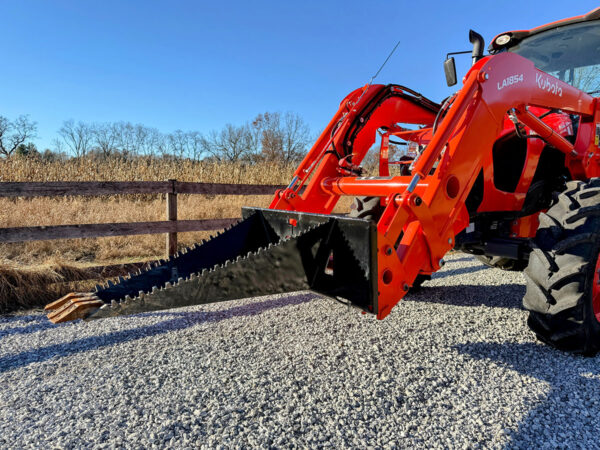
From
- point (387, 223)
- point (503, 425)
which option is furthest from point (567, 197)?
point (503, 425)

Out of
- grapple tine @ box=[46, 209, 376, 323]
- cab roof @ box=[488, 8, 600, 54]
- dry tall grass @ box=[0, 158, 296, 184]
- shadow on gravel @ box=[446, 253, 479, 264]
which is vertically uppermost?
cab roof @ box=[488, 8, 600, 54]

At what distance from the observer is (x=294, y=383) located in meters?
2.50

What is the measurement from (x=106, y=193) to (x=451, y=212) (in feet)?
14.9

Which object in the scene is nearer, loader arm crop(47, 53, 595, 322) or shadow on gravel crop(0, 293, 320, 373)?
loader arm crop(47, 53, 595, 322)

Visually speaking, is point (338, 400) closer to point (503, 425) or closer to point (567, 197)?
point (503, 425)

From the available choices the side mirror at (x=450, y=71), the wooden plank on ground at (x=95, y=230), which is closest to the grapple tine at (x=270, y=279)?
the side mirror at (x=450, y=71)

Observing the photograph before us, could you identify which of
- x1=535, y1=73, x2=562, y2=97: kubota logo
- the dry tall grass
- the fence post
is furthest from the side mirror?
the dry tall grass

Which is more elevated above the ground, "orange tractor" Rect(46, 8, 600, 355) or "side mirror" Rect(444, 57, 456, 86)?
"side mirror" Rect(444, 57, 456, 86)

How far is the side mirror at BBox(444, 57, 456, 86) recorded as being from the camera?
310cm

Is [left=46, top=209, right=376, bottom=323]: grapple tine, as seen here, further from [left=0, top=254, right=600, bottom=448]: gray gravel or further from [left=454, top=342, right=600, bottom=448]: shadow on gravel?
[left=454, top=342, right=600, bottom=448]: shadow on gravel

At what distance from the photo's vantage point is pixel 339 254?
2.56 metres

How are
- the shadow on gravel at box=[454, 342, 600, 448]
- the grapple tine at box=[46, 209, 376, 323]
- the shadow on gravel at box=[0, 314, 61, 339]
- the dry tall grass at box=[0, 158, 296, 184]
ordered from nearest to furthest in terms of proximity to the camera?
the shadow on gravel at box=[454, 342, 600, 448] → the grapple tine at box=[46, 209, 376, 323] → the shadow on gravel at box=[0, 314, 61, 339] → the dry tall grass at box=[0, 158, 296, 184]

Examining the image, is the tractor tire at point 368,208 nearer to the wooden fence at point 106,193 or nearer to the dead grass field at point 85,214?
the wooden fence at point 106,193

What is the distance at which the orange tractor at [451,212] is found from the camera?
8.13 ft
